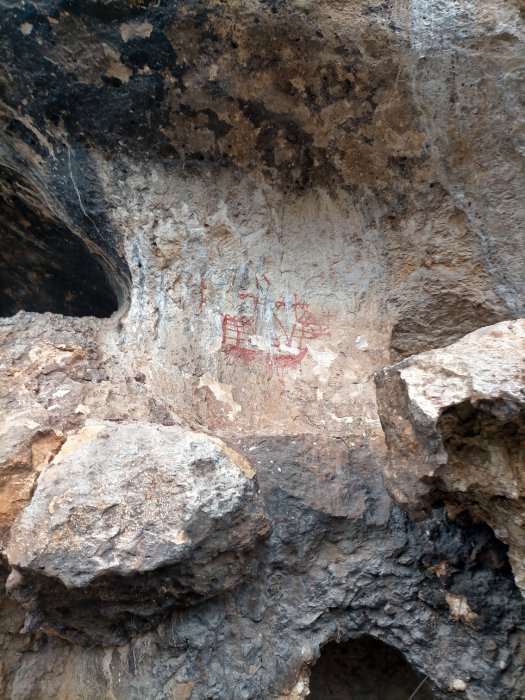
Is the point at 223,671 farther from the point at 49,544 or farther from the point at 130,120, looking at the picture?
the point at 130,120

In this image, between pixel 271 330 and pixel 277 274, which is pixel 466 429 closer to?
pixel 271 330

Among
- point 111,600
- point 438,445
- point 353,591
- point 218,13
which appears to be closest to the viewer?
point 438,445

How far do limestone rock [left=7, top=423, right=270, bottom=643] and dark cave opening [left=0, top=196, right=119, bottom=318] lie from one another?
1169 millimetres

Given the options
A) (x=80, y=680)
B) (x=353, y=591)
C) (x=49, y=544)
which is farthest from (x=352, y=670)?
(x=49, y=544)

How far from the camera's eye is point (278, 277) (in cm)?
255

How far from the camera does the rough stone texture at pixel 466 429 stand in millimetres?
1430

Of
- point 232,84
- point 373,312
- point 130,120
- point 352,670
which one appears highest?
point 232,84

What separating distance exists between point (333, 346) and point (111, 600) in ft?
4.24

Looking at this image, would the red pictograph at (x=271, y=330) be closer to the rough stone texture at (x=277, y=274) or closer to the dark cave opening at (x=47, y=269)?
the rough stone texture at (x=277, y=274)

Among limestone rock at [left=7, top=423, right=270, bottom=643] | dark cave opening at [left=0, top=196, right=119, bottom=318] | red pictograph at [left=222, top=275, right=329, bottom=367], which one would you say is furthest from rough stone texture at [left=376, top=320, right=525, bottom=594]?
dark cave opening at [left=0, top=196, right=119, bottom=318]

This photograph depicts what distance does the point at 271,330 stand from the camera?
2.48 metres

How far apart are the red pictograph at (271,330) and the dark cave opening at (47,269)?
67 cm

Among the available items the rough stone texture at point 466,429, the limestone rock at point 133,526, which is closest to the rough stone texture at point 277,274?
the limestone rock at point 133,526

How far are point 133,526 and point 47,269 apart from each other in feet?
6.48
